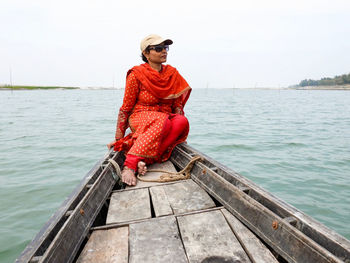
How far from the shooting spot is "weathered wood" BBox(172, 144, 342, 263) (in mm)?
1166

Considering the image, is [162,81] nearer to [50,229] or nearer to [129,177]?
[129,177]

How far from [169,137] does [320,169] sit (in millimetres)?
4448

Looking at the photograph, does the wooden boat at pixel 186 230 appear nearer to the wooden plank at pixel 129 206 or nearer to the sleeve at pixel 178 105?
the wooden plank at pixel 129 206

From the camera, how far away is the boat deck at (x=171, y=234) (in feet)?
4.34

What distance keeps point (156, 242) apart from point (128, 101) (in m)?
1.87

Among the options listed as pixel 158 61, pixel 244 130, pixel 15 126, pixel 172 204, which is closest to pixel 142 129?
pixel 158 61

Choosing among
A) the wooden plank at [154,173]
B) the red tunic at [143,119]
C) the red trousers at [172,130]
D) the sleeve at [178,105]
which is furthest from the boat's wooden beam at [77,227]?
the sleeve at [178,105]

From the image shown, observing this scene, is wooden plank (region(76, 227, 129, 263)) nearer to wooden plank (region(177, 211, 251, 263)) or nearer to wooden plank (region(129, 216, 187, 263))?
wooden plank (region(129, 216, 187, 263))

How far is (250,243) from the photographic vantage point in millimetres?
1416

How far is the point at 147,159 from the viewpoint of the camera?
2.66 metres

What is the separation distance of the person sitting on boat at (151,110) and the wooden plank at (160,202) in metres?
0.39

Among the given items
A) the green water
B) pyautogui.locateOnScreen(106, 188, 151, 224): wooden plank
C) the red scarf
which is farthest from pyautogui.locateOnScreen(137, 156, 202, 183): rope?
the green water

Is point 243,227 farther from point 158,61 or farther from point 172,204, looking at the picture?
point 158,61

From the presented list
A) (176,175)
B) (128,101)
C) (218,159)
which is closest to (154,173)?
(176,175)
